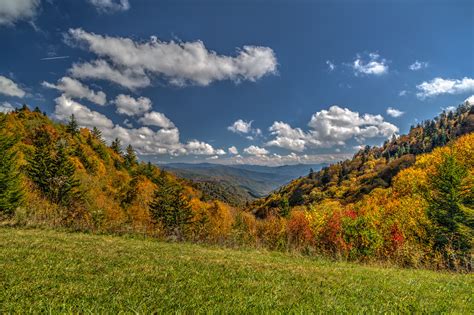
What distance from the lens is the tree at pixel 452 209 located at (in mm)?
27112

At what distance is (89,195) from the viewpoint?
6519 cm

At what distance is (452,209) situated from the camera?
94.5 feet

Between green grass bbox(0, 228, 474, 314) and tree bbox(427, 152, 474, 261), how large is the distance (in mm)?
22704

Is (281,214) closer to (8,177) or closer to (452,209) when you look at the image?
(452,209)

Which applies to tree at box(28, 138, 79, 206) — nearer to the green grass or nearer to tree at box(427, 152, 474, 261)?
the green grass

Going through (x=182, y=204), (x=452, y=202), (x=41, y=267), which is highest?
(x=452, y=202)

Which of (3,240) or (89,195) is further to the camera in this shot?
(89,195)

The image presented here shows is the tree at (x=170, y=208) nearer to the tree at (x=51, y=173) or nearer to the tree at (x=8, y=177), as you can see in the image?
the tree at (x=51, y=173)

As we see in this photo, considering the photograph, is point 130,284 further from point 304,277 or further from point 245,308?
point 304,277

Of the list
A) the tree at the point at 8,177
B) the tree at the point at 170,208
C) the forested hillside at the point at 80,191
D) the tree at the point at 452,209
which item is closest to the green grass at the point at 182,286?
the forested hillside at the point at 80,191

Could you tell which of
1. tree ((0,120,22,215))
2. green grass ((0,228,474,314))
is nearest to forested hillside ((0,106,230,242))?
tree ((0,120,22,215))

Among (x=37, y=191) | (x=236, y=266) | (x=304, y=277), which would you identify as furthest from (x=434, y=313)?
(x=37, y=191)

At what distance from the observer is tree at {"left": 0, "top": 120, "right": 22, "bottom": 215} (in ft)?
115

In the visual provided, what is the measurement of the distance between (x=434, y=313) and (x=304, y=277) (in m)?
3.39
